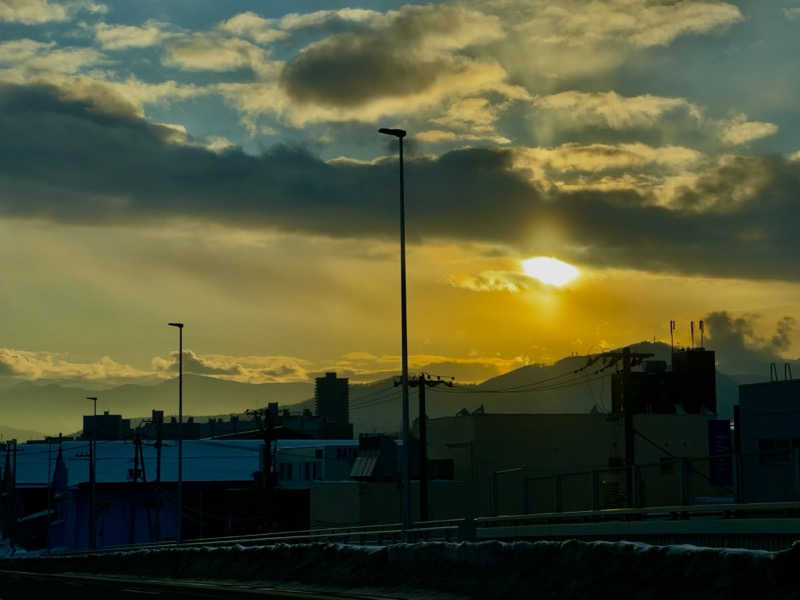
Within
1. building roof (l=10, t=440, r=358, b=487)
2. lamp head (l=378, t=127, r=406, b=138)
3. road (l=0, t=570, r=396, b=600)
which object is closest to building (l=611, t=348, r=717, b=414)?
building roof (l=10, t=440, r=358, b=487)

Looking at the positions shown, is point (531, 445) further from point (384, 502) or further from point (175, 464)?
point (175, 464)

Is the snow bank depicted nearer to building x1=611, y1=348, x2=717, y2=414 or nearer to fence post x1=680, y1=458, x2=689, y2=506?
fence post x1=680, y1=458, x2=689, y2=506

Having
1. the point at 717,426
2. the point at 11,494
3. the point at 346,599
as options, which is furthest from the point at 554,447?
the point at 346,599

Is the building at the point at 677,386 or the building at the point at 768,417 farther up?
the building at the point at 677,386

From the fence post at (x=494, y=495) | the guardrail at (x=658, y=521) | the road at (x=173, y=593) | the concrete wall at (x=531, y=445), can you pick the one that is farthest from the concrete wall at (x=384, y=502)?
the road at (x=173, y=593)

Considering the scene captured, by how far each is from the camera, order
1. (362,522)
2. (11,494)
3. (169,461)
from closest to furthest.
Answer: (362,522)
(11,494)
(169,461)

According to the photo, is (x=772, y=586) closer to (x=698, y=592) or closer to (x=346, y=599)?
(x=698, y=592)

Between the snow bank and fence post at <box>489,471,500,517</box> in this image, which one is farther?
fence post at <box>489,471,500,517</box>

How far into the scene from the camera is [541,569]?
25.7 m

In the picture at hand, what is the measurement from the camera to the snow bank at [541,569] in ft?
65.1

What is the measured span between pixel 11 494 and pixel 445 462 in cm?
5997

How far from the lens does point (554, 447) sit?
111250 millimetres

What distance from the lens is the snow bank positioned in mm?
19844

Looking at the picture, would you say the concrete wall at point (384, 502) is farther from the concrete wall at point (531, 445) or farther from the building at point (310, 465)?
the building at point (310, 465)
